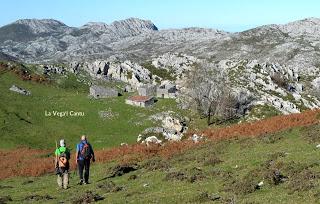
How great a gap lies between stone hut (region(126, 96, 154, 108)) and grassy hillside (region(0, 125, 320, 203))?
45918mm

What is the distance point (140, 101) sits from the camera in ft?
282

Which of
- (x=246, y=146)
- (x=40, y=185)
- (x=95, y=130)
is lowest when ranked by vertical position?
(x=95, y=130)

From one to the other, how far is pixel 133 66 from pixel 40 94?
46.6m

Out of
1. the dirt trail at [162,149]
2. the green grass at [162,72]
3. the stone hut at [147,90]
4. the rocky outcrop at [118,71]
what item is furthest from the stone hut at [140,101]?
the green grass at [162,72]

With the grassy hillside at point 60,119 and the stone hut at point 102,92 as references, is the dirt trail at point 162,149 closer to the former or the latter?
the grassy hillside at point 60,119

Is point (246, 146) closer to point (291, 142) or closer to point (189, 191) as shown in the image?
point (291, 142)

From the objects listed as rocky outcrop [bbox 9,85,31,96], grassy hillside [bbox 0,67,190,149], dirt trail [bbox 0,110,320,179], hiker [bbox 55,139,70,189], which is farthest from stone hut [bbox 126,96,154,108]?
hiker [bbox 55,139,70,189]

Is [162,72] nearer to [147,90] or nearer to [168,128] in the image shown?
[147,90]

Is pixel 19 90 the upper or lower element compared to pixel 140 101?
upper

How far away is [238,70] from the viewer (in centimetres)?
11712

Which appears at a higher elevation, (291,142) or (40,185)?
(291,142)

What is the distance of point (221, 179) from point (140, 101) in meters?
61.8

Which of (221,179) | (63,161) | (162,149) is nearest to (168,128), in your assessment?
(162,149)

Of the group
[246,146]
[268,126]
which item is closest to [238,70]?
[268,126]
